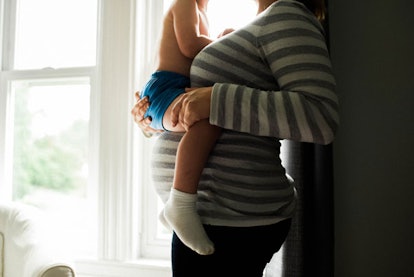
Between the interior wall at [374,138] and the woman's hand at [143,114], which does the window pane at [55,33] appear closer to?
the woman's hand at [143,114]

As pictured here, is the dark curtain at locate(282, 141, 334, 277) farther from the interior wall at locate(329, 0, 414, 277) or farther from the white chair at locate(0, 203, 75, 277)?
the white chair at locate(0, 203, 75, 277)

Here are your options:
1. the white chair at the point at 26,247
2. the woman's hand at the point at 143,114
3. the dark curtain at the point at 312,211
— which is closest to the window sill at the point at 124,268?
the white chair at the point at 26,247

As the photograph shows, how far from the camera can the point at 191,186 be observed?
0.74 metres

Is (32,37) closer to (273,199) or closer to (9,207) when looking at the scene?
(9,207)

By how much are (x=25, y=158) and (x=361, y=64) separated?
72.1 inches

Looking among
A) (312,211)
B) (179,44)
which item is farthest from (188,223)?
(312,211)

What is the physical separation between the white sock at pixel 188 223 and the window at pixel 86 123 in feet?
3.07

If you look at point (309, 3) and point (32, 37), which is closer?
point (309, 3)

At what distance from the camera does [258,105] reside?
2.35 feet

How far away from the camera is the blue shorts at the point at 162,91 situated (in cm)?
86

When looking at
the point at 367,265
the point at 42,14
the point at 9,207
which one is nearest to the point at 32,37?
the point at 42,14

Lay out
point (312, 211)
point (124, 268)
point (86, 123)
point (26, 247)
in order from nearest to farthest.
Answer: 1. point (312, 211)
2. point (26, 247)
3. point (124, 268)
4. point (86, 123)

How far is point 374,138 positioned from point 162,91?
997mm

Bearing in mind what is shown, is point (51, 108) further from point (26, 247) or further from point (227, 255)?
point (227, 255)
